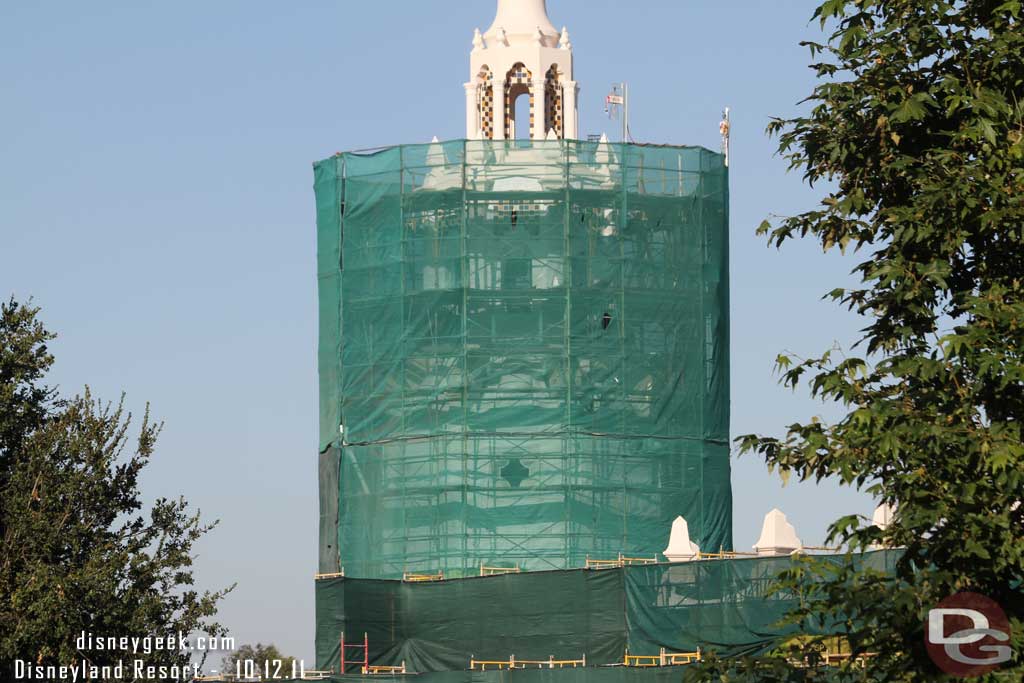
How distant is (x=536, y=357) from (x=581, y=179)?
549 cm

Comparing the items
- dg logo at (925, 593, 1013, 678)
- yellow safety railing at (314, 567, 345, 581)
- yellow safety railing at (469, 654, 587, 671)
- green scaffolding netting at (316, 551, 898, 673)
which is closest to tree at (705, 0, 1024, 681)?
dg logo at (925, 593, 1013, 678)

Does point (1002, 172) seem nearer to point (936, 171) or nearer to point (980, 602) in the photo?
point (936, 171)

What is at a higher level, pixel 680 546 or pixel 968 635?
pixel 680 546

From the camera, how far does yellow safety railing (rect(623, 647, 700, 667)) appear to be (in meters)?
45.8

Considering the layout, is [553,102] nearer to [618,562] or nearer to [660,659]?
[618,562]

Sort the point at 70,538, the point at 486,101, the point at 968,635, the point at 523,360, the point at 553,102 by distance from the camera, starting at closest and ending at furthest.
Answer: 1. the point at 968,635
2. the point at 70,538
3. the point at 523,360
4. the point at 486,101
5. the point at 553,102

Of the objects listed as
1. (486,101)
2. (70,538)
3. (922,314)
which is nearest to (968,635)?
(922,314)

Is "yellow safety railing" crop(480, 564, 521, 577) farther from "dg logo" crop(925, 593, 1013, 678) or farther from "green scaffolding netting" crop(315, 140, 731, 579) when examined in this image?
"dg logo" crop(925, 593, 1013, 678)

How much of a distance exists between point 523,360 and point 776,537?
11.1 metres

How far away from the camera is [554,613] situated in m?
49.2

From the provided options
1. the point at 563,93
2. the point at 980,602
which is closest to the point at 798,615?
the point at 980,602

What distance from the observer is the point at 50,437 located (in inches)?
1612

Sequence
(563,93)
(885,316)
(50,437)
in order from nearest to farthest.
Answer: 1. (885,316)
2. (50,437)
3. (563,93)

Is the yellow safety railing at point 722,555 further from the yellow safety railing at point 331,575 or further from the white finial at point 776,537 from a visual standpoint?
the yellow safety railing at point 331,575
